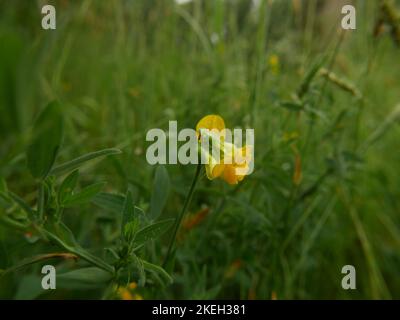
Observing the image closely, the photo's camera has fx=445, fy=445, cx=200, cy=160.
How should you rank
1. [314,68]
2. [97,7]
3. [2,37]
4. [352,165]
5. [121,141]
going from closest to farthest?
1. [2,37]
2. [314,68]
3. [352,165]
4. [121,141]
5. [97,7]

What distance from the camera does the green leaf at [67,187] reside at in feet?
1.49

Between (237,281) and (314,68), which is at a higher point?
(314,68)

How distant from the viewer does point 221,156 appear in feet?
1.60

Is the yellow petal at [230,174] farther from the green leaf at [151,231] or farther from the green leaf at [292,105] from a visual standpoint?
the green leaf at [292,105]

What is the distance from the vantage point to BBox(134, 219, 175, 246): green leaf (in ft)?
1.53

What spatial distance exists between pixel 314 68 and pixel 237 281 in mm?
418

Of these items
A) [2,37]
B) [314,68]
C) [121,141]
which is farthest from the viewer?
[121,141]

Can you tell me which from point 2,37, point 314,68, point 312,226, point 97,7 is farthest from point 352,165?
point 97,7

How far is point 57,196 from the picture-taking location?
46cm

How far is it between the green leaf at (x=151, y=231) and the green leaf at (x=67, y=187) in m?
0.08
